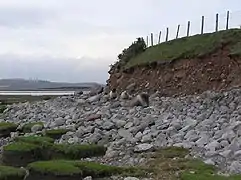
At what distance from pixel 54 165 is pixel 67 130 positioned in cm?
876

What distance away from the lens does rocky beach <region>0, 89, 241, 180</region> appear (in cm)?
1805

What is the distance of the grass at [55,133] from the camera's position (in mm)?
24547

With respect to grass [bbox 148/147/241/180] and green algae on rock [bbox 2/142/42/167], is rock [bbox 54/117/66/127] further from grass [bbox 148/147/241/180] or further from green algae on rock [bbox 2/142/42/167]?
grass [bbox 148/147/241/180]

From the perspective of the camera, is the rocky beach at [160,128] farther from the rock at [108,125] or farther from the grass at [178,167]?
the grass at [178,167]

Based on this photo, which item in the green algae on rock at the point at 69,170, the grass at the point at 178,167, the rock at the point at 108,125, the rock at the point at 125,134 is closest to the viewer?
the grass at the point at 178,167

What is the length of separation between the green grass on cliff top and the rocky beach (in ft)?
11.2

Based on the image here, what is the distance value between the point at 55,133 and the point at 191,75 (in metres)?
10.4

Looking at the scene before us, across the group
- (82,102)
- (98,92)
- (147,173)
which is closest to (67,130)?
(147,173)

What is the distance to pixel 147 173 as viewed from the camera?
16.1 metres

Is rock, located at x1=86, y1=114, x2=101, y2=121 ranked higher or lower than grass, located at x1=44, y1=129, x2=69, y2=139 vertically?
higher

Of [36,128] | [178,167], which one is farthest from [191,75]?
[178,167]

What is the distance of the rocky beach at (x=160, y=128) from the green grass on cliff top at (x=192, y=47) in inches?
134

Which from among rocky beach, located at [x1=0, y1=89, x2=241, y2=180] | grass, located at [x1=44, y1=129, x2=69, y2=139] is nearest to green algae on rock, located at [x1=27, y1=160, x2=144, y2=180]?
rocky beach, located at [x1=0, y1=89, x2=241, y2=180]

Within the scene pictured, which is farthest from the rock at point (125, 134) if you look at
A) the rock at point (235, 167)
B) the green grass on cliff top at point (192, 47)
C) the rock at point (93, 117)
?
the green grass on cliff top at point (192, 47)
